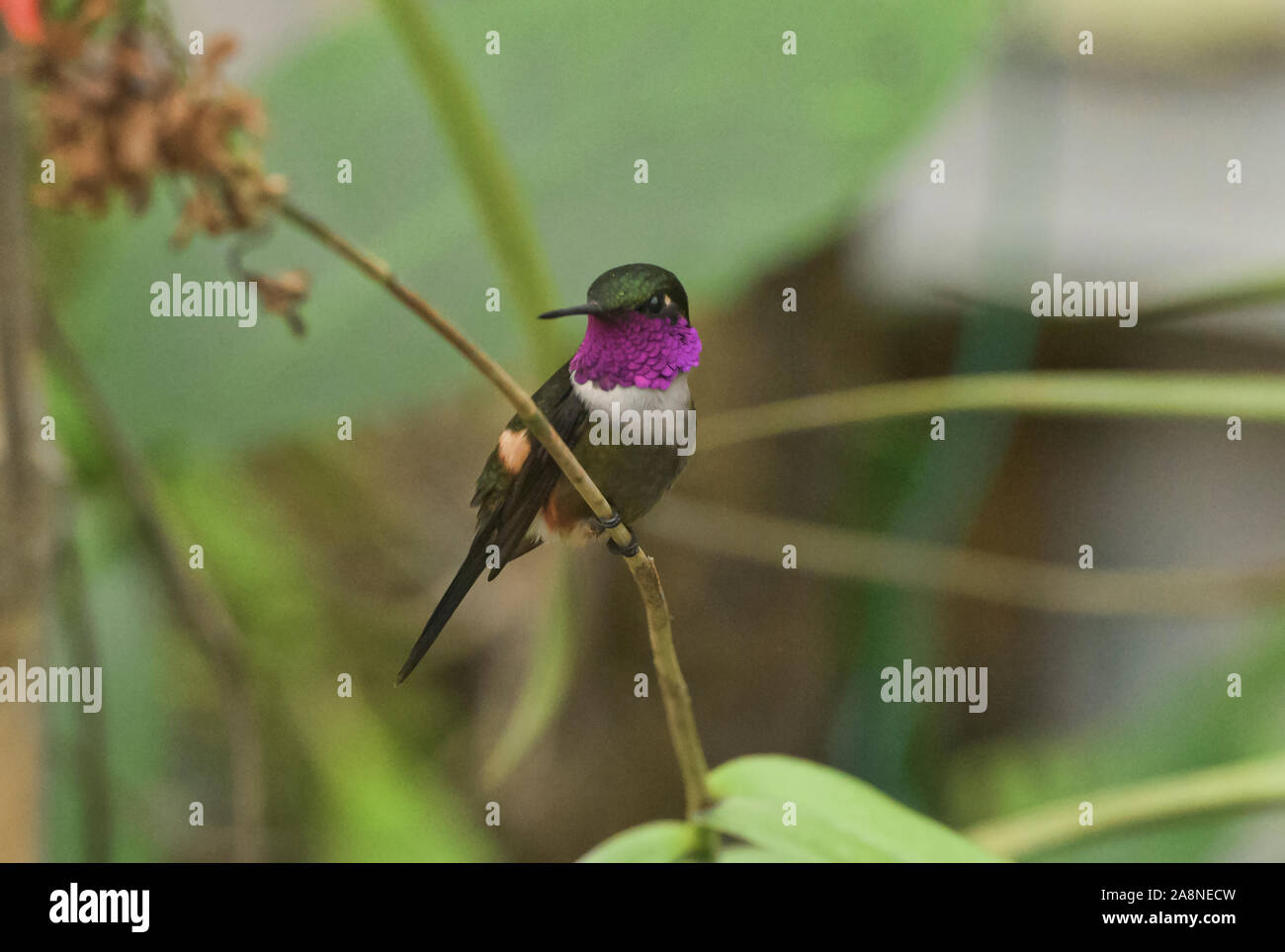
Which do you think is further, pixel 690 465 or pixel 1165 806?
pixel 690 465

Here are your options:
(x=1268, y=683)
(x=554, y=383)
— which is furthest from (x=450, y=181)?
(x=1268, y=683)

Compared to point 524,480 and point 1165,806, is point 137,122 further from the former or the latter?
point 1165,806

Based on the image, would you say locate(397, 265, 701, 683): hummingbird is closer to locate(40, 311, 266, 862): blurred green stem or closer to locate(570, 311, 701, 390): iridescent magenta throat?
locate(570, 311, 701, 390): iridescent magenta throat

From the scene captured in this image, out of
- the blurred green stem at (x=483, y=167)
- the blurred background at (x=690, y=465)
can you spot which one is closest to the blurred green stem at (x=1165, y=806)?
the blurred background at (x=690, y=465)

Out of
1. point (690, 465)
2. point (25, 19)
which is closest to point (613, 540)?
point (25, 19)

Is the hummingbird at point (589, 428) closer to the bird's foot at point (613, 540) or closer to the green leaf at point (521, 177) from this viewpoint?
the bird's foot at point (613, 540)
